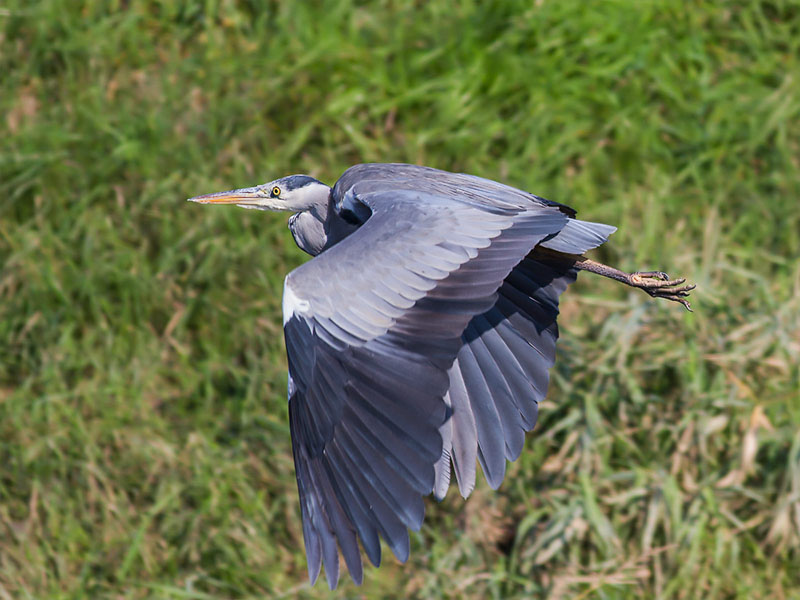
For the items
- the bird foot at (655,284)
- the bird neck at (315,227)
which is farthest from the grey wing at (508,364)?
the bird neck at (315,227)

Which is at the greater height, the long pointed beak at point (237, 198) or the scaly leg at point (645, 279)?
the scaly leg at point (645, 279)

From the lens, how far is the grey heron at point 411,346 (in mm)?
3086

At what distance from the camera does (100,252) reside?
5.75m

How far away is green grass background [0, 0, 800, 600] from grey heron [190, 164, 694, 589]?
90 centimetres

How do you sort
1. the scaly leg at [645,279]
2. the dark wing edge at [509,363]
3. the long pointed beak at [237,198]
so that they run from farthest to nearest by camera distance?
the long pointed beak at [237,198], the scaly leg at [645,279], the dark wing edge at [509,363]

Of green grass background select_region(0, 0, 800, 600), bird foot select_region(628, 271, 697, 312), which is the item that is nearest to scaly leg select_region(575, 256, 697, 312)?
bird foot select_region(628, 271, 697, 312)

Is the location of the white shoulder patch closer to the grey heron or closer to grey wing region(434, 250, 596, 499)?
the grey heron

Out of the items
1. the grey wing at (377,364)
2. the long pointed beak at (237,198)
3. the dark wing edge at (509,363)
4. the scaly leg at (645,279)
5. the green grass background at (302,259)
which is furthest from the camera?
the green grass background at (302,259)

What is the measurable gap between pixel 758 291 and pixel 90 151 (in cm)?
321

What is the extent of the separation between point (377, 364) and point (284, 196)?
1.48 meters

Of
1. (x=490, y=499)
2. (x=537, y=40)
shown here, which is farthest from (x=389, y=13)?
(x=490, y=499)

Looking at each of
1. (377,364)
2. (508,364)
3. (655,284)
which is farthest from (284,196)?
(377,364)

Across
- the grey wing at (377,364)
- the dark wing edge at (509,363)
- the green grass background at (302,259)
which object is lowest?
the green grass background at (302,259)

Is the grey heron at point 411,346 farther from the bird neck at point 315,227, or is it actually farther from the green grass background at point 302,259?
the green grass background at point 302,259
